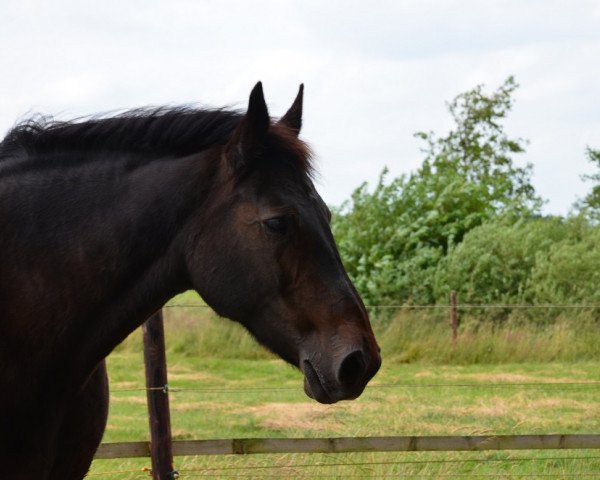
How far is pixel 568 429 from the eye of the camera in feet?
30.0

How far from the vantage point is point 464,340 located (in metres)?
14.2

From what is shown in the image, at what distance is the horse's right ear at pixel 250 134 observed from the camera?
2.84 m

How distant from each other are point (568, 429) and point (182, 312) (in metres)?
10.4

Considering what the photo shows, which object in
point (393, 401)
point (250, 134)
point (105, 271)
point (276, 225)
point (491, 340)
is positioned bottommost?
point (393, 401)

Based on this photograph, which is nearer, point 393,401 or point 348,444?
point 348,444

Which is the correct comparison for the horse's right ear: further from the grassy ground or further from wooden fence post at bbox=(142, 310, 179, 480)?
the grassy ground

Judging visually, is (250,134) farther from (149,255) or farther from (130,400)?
(130,400)

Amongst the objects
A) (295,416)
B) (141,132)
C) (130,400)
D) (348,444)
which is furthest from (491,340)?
(141,132)

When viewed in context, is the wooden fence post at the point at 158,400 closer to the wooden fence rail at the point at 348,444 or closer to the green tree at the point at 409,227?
the wooden fence rail at the point at 348,444

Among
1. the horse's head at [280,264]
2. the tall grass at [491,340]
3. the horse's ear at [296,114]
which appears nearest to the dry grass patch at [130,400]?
the tall grass at [491,340]

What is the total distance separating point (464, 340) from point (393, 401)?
359 cm

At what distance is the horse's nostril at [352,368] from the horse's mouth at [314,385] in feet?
0.25

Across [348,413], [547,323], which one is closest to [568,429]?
[348,413]

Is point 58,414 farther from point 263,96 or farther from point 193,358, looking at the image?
point 193,358
